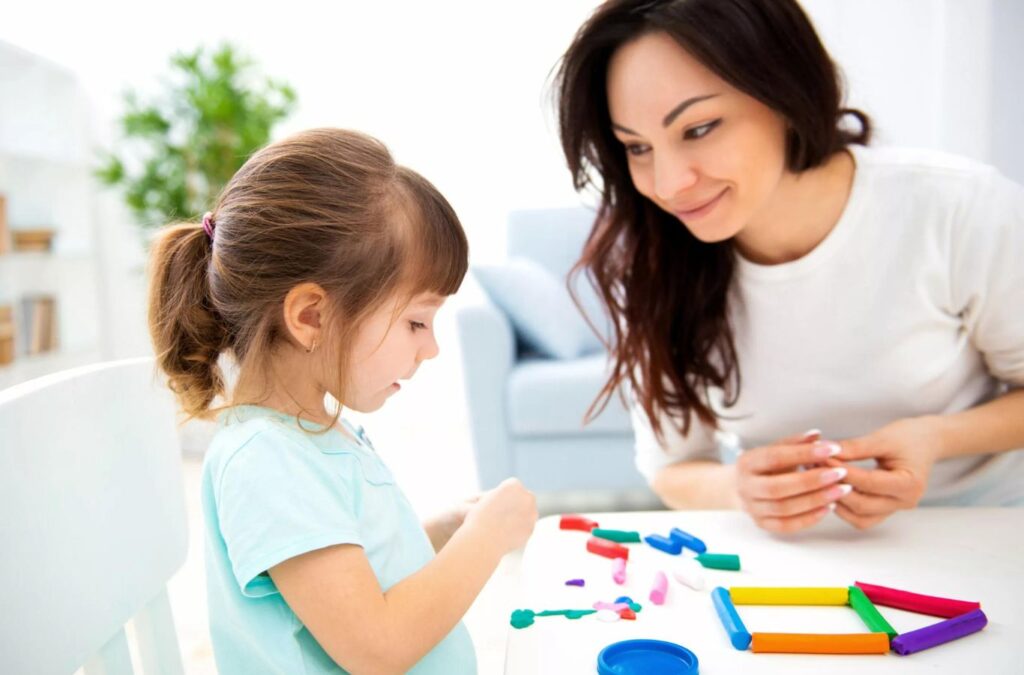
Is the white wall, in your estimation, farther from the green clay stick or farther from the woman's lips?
the green clay stick

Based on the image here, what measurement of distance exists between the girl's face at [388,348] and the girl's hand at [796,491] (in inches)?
15.2

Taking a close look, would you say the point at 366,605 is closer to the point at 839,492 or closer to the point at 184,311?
the point at 184,311

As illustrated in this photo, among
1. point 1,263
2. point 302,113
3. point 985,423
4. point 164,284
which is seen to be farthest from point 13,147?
point 985,423

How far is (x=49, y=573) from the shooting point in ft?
1.98

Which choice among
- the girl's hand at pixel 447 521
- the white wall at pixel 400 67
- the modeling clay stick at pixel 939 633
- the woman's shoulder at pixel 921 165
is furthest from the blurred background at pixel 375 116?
the modeling clay stick at pixel 939 633

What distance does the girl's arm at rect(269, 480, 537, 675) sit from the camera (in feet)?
2.13

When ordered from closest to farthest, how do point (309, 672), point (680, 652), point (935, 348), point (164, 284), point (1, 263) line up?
point (680, 652), point (309, 672), point (164, 284), point (935, 348), point (1, 263)

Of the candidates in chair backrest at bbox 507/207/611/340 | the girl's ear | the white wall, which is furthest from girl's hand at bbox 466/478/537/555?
the white wall

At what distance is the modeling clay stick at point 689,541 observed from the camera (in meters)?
0.81

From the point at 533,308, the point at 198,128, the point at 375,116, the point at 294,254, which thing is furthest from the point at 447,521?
Result: the point at 375,116

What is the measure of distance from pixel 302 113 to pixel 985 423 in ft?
12.4

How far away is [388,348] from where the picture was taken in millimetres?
806

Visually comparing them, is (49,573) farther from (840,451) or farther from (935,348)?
(935,348)

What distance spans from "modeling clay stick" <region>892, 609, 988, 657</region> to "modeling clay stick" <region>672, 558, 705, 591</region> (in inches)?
6.6
